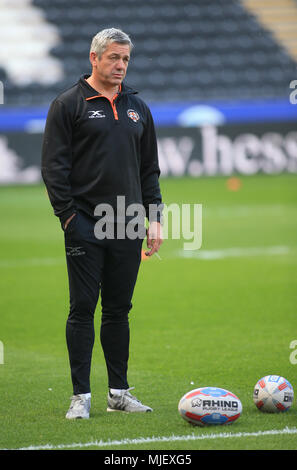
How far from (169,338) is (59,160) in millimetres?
2907

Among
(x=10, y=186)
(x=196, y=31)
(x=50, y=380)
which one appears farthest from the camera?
(x=196, y=31)

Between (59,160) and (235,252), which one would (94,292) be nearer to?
→ (59,160)

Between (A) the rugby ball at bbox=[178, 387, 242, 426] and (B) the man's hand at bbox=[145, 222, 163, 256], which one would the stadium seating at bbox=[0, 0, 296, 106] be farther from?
(A) the rugby ball at bbox=[178, 387, 242, 426]

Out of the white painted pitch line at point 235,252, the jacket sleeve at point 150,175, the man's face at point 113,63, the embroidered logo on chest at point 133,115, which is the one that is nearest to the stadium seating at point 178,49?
the white painted pitch line at point 235,252

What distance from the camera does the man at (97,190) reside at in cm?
462

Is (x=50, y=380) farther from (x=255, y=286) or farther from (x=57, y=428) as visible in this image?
(x=255, y=286)

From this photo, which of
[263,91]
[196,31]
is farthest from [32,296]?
[196,31]

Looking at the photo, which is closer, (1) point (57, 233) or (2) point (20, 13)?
(1) point (57, 233)

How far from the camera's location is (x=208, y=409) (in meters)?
4.38

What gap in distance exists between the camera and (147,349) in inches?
266

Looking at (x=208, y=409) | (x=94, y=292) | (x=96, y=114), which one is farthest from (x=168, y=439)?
(x=96, y=114)

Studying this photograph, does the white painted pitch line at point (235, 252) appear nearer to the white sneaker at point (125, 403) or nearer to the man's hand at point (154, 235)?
the man's hand at point (154, 235)
